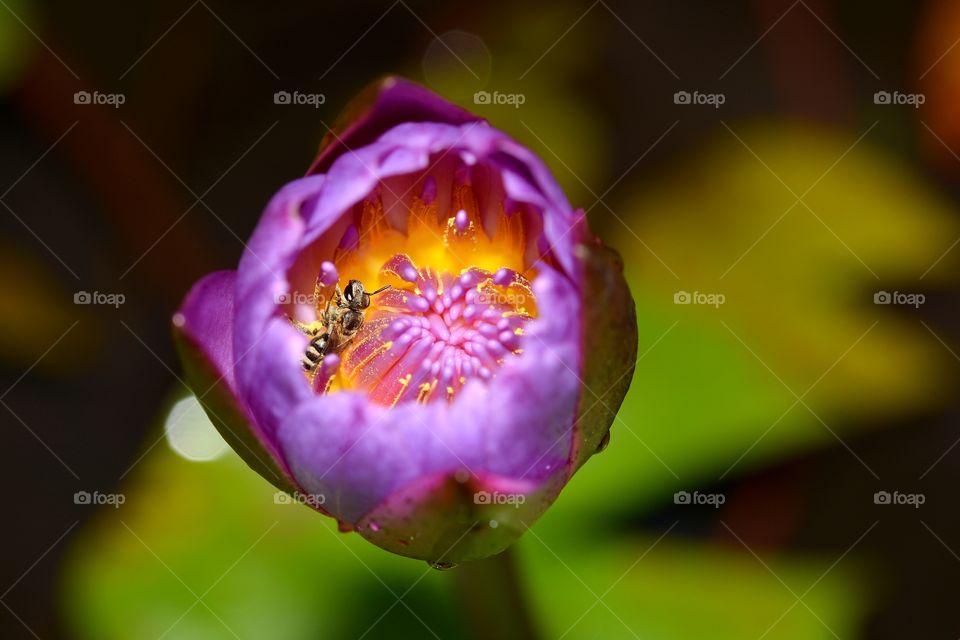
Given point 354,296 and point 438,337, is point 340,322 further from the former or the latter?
point 438,337

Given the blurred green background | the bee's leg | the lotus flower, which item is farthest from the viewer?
the blurred green background

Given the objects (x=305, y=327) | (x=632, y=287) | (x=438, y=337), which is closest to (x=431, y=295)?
(x=438, y=337)

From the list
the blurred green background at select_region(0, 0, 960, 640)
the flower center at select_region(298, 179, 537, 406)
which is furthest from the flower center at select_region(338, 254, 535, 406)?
the blurred green background at select_region(0, 0, 960, 640)

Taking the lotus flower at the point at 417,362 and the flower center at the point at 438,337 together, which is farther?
the flower center at the point at 438,337

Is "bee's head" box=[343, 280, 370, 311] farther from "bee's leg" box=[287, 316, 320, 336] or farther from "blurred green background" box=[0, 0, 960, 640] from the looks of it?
"blurred green background" box=[0, 0, 960, 640]

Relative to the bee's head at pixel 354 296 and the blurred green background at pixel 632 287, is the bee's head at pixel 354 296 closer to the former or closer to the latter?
the bee's head at pixel 354 296

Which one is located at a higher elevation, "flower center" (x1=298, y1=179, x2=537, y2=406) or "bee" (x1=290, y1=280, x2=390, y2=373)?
"flower center" (x1=298, y1=179, x2=537, y2=406)

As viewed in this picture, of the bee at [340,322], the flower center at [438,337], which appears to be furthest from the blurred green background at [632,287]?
the bee at [340,322]
